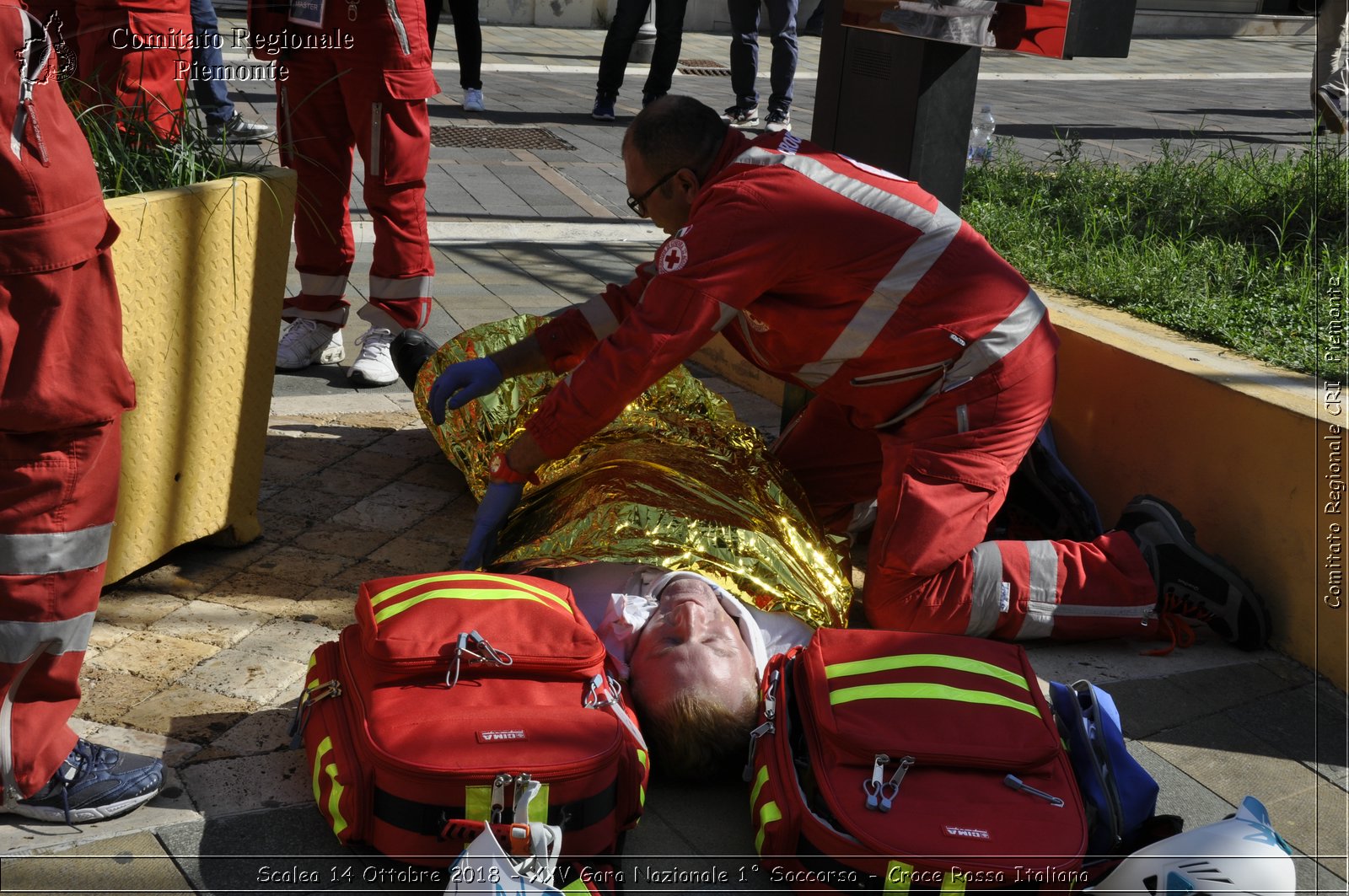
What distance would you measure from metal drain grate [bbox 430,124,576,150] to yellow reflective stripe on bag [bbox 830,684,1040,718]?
21.0 ft

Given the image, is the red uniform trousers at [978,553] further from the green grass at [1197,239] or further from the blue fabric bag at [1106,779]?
the green grass at [1197,239]

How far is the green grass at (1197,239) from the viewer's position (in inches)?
146

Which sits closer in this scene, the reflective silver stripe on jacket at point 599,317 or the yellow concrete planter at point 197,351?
the yellow concrete planter at point 197,351

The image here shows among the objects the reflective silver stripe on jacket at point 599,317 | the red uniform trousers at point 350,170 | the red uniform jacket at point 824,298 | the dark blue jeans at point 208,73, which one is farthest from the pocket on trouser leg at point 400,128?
the dark blue jeans at point 208,73

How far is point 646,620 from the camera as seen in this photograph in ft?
8.52

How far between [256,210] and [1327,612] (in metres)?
2.69

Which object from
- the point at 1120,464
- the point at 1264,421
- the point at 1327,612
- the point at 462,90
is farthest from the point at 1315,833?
the point at 462,90

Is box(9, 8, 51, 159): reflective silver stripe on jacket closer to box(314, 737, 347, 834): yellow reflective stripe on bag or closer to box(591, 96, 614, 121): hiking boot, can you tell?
box(314, 737, 347, 834): yellow reflective stripe on bag

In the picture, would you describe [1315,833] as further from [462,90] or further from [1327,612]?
[462,90]

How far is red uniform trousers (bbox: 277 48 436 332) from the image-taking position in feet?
13.6

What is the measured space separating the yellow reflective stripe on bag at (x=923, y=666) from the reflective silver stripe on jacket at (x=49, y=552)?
4.22 ft

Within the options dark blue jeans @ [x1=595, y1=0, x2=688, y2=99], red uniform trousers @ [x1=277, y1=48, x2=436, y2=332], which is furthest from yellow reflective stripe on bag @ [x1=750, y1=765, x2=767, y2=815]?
dark blue jeans @ [x1=595, y1=0, x2=688, y2=99]

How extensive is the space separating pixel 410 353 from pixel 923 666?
207 centimetres

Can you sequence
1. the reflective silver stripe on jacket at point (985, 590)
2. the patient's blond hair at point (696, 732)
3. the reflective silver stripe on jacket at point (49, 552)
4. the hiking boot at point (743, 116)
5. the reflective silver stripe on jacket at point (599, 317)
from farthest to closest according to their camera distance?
the hiking boot at point (743, 116), the reflective silver stripe on jacket at point (599, 317), the reflective silver stripe on jacket at point (985, 590), the patient's blond hair at point (696, 732), the reflective silver stripe on jacket at point (49, 552)
